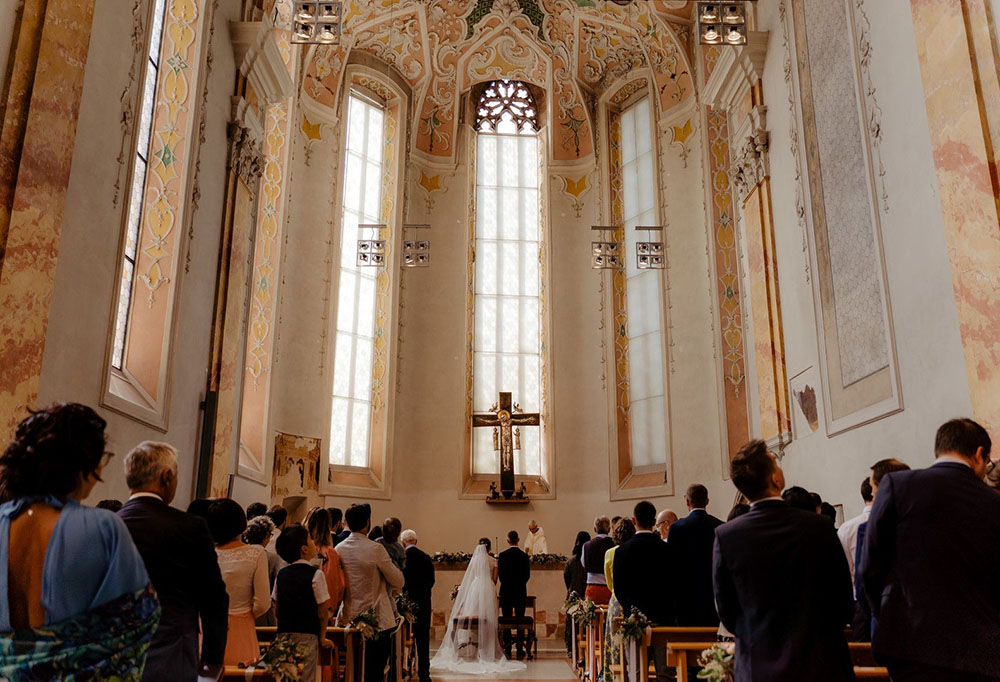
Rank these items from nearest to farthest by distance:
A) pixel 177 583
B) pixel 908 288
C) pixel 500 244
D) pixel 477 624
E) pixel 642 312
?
pixel 177 583
pixel 908 288
pixel 477 624
pixel 642 312
pixel 500 244

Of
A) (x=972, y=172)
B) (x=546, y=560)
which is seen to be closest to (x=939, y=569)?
(x=972, y=172)

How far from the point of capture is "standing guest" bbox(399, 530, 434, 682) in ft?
26.3

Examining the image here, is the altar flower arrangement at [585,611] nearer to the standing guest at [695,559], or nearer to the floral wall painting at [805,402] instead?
the standing guest at [695,559]

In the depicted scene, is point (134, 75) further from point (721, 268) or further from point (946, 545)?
point (721, 268)

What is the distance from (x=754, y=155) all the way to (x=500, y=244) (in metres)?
7.35

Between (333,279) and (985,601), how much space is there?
1290 centimetres

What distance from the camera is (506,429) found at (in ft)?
51.3

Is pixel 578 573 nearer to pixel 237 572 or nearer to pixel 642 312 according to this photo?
pixel 237 572

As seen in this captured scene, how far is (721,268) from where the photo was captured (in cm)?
1366

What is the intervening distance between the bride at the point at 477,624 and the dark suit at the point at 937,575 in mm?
6935

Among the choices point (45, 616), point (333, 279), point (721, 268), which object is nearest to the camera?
point (45, 616)

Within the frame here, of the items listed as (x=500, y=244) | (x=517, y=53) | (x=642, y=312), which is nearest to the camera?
(x=642, y=312)

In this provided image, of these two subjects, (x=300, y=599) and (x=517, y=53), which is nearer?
(x=300, y=599)

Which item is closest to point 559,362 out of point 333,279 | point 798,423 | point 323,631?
point 333,279
